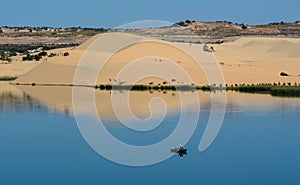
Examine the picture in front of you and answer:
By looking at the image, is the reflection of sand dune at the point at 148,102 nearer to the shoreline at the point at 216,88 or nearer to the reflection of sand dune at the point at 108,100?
the reflection of sand dune at the point at 108,100

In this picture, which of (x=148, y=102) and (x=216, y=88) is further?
(x=216, y=88)

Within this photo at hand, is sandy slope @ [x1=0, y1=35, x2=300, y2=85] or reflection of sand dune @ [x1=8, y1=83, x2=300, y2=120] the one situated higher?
sandy slope @ [x1=0, y1=35, x2=300, y2=85]

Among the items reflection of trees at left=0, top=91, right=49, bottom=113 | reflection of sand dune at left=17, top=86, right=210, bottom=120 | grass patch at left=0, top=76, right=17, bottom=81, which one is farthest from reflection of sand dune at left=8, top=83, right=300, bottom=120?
grass patch at left=0, top=76, right=17, bottom=81

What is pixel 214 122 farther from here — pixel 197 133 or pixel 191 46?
pixel 191 46

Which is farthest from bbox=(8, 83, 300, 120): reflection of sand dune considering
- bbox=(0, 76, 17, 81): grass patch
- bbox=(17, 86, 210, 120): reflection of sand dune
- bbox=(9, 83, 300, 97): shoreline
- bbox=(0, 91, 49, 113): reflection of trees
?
bbox=(0, 76, 17, 81): grass patch

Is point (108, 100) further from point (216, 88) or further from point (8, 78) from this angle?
→ point (8, 78)

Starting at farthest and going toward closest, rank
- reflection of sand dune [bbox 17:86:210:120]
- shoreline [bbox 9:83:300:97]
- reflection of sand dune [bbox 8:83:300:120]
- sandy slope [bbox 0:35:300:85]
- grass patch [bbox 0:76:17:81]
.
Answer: grass patch [bbox 0:76:17:81] → sandy slope [bbox 0:35:300:85] → shoreline [bbox 9:83:300:97] → reflection of sand dune [bbox 8:83:300:120] → reflection of sand dune [bbox 17:86:210:120]

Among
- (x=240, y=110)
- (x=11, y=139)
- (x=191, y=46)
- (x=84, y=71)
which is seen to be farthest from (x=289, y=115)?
(x=191, y=46)

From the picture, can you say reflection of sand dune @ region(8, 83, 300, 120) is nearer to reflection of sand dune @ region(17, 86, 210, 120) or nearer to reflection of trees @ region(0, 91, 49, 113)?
reflection of sand dune @ region(17, 86, 210, 120)

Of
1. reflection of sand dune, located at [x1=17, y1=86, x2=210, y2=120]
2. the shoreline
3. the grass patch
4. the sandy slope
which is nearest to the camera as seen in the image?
reflection of sand dune, located at [x1=17, y1=86, x2=210, y2=120]

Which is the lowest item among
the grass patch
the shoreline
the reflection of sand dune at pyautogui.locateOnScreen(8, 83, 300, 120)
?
the reflection of sand dune at pyautogui.locateOnScreen(8, 83, 300, 120)

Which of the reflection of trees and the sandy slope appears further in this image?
the sandy slope

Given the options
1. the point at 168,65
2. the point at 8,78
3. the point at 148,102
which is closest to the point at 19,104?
the point at 148,102

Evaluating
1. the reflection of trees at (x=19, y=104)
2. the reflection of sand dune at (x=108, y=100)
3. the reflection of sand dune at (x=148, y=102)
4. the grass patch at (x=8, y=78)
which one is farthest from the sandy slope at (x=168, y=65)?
Answer: the reflection of trees at (x=19, y=104)
